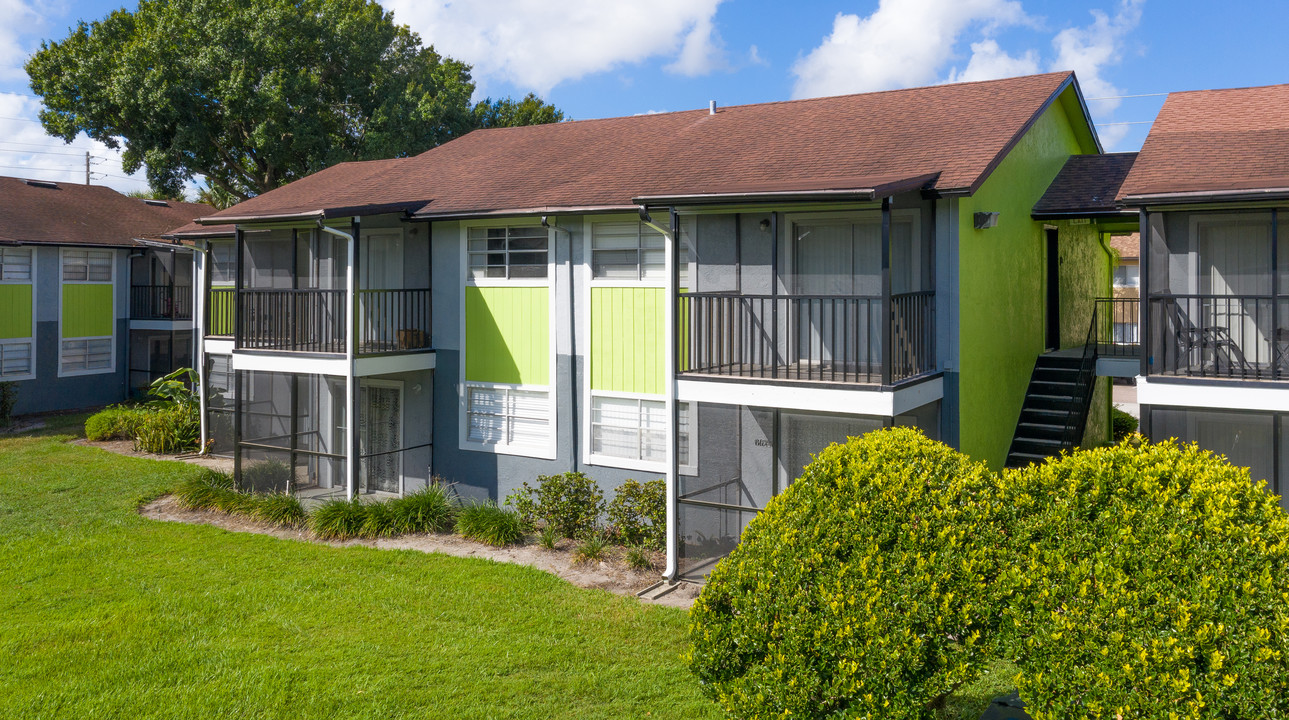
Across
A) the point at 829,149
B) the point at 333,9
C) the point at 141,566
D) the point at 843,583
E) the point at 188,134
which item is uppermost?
the point at 333,9

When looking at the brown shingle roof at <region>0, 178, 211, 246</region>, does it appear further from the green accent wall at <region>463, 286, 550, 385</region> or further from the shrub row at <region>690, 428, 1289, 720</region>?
the shrub row at <region>690, 428, 1289, 720</region>

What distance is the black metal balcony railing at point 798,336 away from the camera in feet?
36.8

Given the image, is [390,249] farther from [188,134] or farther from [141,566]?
[188,134]

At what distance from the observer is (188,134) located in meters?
30.7

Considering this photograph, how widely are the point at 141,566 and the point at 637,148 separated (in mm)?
10080

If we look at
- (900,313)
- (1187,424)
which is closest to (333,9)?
(900,313)

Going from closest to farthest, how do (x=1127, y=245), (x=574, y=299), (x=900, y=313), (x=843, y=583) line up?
(x=843, y=583), (x=900, y=313), (x=574, y=299), (x=1127, y=245)

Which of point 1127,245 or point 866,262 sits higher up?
point 1127,245

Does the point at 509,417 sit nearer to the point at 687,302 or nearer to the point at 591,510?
the point at 591,510

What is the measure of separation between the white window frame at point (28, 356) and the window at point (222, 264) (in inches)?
300

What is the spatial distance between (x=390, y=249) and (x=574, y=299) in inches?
A: 160

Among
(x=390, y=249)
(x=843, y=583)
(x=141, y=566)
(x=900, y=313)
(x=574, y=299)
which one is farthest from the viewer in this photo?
(x=390, y=249)

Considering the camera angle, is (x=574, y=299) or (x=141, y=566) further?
(x=574, y=299)

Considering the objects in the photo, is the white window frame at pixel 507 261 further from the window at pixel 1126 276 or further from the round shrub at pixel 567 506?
the window at pixel 1126 276
